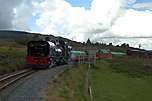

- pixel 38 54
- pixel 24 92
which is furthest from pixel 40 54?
pixel 24 92

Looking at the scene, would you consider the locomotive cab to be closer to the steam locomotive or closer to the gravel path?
the steam locomotive

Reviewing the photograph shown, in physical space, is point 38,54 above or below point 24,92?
above

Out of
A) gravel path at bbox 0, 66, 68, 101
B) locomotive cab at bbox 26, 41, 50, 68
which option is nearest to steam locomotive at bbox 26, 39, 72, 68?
locomotive cab at bbox 26, 41, 50, 68

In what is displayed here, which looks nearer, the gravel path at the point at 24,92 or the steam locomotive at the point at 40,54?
the gravel path at the point at 24,92

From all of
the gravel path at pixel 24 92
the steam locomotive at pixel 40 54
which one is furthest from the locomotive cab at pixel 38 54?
the gravel path at pixel 24 92

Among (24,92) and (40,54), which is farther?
(40,54)

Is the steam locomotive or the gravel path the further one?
the steam locomotive

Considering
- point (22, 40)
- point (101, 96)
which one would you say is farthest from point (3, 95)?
point (22, 40)

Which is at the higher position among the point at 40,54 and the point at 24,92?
the point at 40,54

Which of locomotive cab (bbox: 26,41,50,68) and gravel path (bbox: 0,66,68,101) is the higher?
locomotive cab (bbox: 26,41,50,68)

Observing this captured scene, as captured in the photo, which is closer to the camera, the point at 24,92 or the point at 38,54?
the point at 24,92

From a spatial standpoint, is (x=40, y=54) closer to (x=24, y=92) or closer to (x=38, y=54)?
(x=38, y=54)

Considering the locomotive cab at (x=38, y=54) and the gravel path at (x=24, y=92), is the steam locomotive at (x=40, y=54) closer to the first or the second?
the locomotive cab at (x=38, y=54)

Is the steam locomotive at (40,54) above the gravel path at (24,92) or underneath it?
above
